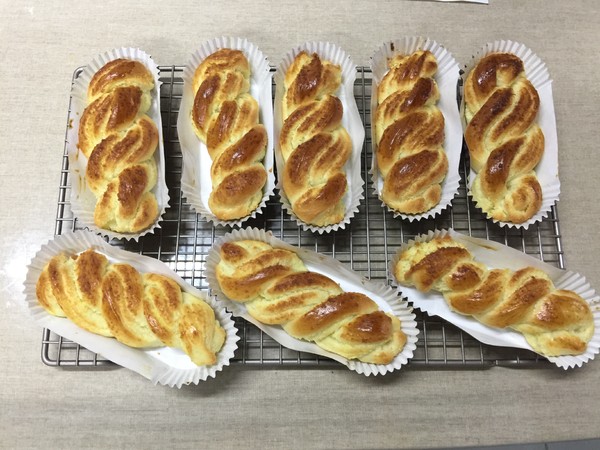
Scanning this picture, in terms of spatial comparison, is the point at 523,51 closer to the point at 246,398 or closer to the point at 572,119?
the point at 572,119

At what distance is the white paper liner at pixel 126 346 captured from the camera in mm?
1718

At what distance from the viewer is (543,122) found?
2084 millimetres

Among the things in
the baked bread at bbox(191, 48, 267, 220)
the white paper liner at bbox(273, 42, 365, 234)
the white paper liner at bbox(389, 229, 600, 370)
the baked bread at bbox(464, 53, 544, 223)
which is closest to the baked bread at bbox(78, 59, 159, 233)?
the baked bread at bbox(191, 48, 267, 220)

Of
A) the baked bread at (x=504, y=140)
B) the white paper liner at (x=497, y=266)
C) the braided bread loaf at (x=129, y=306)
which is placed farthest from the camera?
the baked bread at (x=504, y=140)

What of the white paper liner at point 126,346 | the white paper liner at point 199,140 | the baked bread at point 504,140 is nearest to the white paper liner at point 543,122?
the baked bread at point 504,140

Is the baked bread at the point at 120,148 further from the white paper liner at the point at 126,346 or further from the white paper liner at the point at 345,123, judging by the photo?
the white paper liner at the point at 345,123

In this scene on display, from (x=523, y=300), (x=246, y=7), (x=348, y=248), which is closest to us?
(x=523, y=300)

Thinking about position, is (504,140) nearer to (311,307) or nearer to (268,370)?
(311,307)

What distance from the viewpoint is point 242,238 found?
187 centimetres

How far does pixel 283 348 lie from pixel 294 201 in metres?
0.61

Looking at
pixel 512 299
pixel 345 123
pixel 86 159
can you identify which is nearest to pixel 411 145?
pixel 345 123

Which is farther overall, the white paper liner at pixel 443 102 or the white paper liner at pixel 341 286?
the white paper liner at pixel 443 102

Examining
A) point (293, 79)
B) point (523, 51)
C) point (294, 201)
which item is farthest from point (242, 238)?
point (523, 51)

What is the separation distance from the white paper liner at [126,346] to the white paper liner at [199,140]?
1.09 ft
